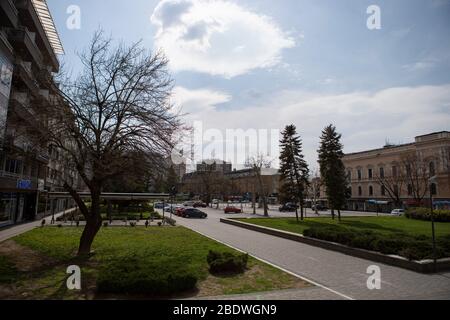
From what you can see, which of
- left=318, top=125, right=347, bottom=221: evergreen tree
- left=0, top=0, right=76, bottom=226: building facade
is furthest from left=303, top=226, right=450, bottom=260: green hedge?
left=318, top=125, right=347, bottom=221: evergreen tree

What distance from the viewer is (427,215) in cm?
3566

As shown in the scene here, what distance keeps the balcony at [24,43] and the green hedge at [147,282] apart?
21.4 metres

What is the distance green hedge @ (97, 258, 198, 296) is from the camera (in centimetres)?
841

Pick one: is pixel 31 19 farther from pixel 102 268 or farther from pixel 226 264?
pixel 226 264

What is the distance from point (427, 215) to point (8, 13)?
44097 millimetres

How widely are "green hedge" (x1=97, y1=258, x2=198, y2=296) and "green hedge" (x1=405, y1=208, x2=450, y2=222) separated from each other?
116ft

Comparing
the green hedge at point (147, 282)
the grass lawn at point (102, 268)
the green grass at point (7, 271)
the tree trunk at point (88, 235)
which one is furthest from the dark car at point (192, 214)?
the green hedge at point (147, 282)

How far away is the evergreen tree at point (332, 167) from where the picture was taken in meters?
37.8

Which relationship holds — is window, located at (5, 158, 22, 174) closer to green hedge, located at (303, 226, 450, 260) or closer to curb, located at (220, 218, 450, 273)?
curb, located at (220, 218, 450, 273)

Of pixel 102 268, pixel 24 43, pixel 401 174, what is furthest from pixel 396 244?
pixel 401 174

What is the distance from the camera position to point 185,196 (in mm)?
120875
